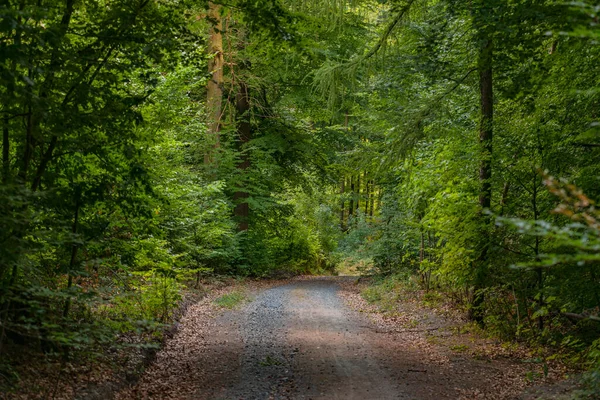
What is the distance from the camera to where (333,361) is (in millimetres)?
9227

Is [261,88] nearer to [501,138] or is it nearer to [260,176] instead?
[260,176]

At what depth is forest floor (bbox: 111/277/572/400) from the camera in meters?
7.42

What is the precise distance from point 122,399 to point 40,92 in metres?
3.85

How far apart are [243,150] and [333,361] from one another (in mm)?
13750

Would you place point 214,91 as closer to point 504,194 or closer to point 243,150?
point 243,150

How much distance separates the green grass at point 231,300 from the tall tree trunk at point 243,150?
5.60 meters

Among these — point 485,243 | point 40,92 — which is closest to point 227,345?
point 485,243

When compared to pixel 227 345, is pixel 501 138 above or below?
above

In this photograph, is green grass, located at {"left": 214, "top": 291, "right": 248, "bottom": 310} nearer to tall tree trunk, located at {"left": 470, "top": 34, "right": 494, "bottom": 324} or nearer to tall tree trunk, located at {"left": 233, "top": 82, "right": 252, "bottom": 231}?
tall tree trunk, located at {"left": 233, "top": 82, "right": 252, "bottom": 231}

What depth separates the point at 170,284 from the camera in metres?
11.2

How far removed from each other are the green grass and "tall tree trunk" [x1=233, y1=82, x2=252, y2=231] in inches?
221

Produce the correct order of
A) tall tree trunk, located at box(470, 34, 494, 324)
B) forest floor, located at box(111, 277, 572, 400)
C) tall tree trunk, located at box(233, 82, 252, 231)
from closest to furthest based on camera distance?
forest floor, located at box(111, 277, 572, 400) < tall tree trunk, located at box(470, 34, 494, 324) < tall tree trunk, located at box(233, 82, 252, 231)

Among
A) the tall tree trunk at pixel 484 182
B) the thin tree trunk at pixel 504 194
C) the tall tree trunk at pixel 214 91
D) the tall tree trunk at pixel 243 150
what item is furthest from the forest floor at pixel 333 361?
the tall tree trunk at pixel 243 150

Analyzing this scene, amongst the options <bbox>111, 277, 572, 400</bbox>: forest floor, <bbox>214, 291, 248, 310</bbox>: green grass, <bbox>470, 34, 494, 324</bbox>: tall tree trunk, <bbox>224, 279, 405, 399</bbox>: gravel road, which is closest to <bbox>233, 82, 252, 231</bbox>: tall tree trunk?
<bbox>214, 291, 248, 310</bbox>: green grass
